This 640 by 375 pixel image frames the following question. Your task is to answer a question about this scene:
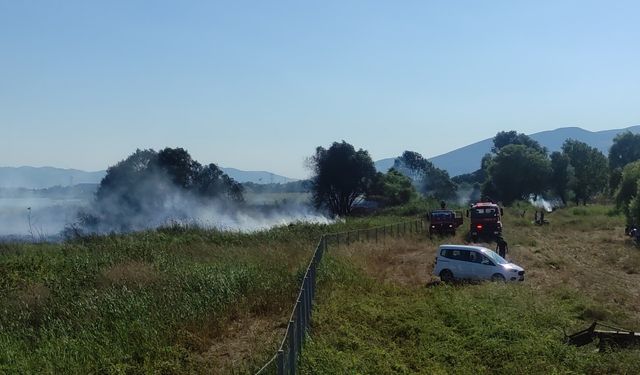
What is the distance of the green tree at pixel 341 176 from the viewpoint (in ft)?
288

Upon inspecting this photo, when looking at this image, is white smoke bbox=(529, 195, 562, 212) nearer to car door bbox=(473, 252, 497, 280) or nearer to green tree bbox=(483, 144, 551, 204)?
green tree bbox=(483, 144, 551, 204)

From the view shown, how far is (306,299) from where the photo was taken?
14781mm

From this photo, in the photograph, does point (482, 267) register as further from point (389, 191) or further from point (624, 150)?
point (624, 150)

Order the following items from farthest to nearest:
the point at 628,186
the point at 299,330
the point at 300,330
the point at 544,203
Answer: the point at 544,203
the point at 628,186
the point at 300,330
the point at 299,330

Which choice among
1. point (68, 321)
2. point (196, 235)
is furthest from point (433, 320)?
point (196, 235)

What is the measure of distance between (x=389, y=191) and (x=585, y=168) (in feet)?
144

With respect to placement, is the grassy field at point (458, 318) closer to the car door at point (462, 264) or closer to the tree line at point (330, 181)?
the car door at point (462, 264)

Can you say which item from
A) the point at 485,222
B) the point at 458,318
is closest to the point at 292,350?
the point at 458,318

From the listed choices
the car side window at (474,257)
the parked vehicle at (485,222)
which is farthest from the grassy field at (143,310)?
the parked vehicle at (485,222)

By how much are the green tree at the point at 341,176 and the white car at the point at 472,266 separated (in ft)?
202

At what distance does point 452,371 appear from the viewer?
13.3 metres

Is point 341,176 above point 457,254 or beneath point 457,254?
above

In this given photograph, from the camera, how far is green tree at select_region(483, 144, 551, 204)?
95.8m

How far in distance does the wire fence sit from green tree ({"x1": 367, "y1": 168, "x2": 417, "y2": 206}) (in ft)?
122
